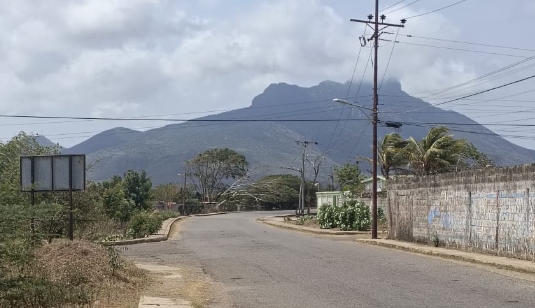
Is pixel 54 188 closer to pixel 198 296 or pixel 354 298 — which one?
pixel 198 296

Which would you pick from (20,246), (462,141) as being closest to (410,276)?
(20,246)

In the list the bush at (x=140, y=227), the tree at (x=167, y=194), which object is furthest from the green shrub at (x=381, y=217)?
the tree at (x=167, y=194)

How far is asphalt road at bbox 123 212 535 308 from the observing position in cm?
1224

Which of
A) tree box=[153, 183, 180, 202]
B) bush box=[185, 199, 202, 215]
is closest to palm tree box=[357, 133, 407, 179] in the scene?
bush box=[185, 199, 202, 215]

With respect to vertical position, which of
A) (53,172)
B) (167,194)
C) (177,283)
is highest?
(53,172)

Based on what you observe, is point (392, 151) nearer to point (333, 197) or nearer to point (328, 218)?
point (328, 218)

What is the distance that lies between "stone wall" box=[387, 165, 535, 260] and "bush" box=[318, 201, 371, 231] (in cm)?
1047

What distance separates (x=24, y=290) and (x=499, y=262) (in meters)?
13.7

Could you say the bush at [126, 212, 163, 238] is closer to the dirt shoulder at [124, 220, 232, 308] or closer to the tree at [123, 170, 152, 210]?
the dirt shoulder at [124, 220, 232, 308]

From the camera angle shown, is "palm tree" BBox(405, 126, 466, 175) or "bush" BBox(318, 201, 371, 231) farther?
"bush" BBox(318, 201, 371, 231)

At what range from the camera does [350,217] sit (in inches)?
1666

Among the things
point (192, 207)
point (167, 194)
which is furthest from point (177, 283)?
point (167, 194)

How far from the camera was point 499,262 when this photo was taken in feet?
62.5

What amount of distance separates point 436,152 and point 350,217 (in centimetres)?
690
